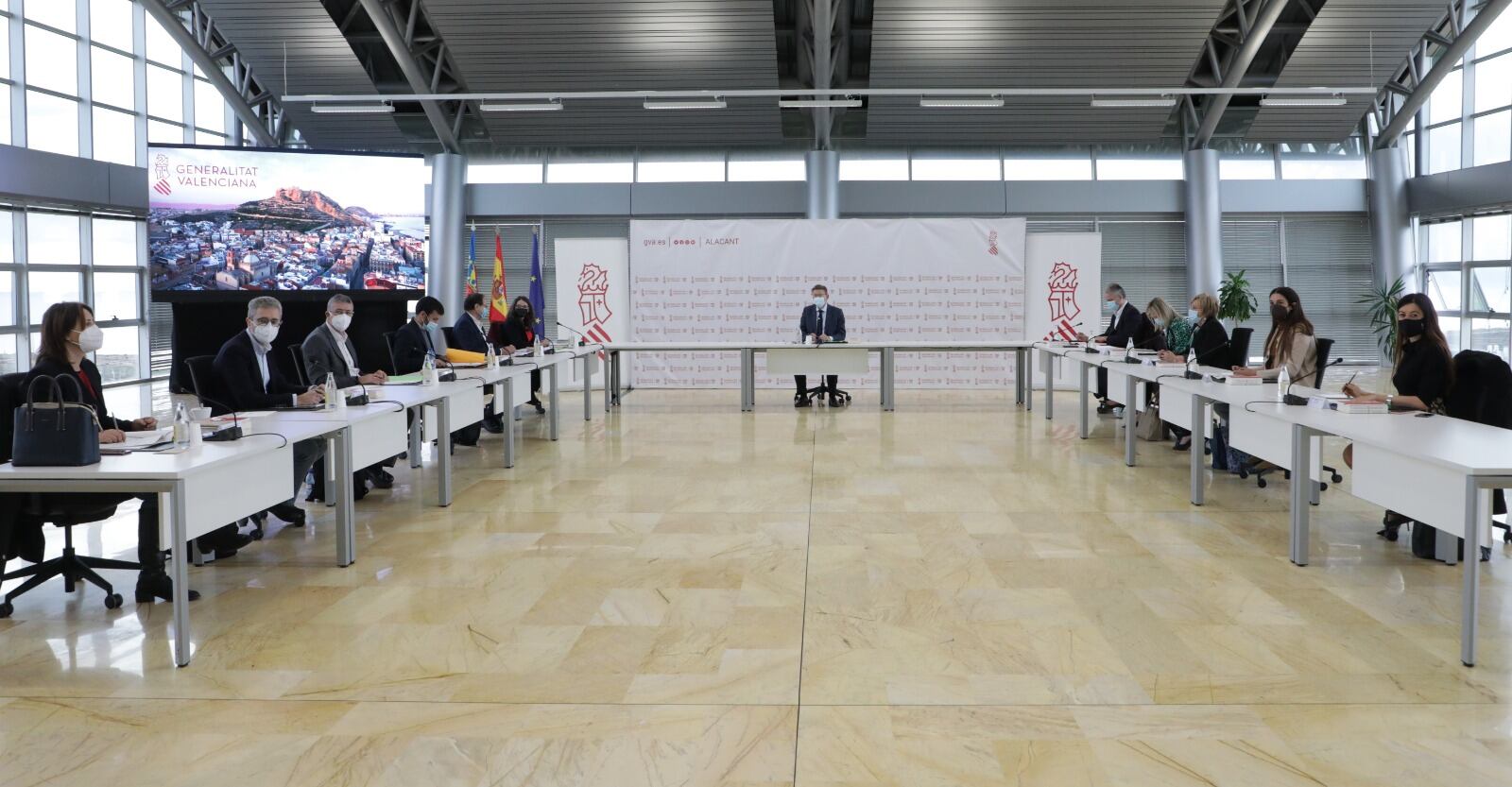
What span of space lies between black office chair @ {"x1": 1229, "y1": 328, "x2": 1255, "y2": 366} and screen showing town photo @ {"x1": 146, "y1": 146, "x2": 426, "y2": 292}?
868 centimetres

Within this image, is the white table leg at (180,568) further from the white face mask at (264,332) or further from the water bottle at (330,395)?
the white face mask at (264,332)

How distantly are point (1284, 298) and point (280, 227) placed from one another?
9.89 m

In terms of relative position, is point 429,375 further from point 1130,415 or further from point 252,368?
point 1130,415

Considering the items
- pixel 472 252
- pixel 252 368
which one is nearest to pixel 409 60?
pixel 472 252

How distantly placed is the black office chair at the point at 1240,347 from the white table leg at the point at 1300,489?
3.23 m

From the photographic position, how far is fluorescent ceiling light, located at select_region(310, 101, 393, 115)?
12.9 metres

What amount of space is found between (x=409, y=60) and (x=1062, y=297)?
8.42 meters

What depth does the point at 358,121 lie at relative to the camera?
1551cm

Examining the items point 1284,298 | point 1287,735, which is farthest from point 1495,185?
point 1287,735

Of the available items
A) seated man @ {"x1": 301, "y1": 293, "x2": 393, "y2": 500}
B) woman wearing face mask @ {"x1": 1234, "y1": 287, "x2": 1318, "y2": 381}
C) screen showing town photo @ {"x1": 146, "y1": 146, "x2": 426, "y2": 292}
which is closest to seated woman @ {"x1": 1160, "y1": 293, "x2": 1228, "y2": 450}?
woman wearing face mask @ {"x1": 1234, "y1": 287, "x2": 1318, "y2": 381}

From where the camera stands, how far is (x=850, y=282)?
44.1ft

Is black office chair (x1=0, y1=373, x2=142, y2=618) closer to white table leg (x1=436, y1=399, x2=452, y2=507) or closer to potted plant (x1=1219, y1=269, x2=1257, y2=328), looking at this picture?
white table leg (x1=436, y1=399, x2=452, y2=507)

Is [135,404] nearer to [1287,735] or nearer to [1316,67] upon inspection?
[1287,735]

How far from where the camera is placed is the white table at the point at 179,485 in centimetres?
355
